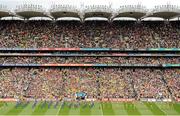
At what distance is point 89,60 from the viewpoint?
61.2m

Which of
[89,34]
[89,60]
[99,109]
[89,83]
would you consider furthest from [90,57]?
[99,109]

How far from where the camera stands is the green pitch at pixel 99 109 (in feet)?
132

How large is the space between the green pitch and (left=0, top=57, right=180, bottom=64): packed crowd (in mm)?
14096

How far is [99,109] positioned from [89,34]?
25122mm

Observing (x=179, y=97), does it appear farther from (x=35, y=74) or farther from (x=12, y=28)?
(x=12, y=28)

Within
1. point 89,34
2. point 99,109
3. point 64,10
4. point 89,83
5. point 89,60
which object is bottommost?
point 99,109

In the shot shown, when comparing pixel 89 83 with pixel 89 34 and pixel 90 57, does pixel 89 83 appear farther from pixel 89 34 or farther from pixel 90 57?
pixel 89 34

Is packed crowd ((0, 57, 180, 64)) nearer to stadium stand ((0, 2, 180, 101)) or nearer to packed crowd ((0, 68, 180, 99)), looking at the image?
stadium stand ((0, 2, 180, 101))

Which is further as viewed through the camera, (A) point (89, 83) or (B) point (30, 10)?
(B) point (30, 10)

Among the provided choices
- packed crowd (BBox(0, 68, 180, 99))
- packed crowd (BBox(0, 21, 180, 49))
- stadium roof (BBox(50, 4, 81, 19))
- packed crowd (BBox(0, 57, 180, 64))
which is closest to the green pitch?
packed crowd (BBox(0, 68, 180, 99))

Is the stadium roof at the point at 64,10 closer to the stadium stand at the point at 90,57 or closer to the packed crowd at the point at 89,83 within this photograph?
the stadium stand at the point at 90,57

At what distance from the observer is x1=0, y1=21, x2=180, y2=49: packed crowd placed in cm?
6331

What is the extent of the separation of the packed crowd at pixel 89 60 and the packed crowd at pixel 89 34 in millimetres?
2466

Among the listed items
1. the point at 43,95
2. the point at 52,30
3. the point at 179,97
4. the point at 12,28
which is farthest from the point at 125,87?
the point at 12,28
